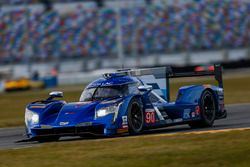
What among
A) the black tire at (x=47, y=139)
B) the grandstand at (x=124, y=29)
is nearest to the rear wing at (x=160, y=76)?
the black tire at (x=47, y=139)

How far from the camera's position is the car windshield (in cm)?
1237

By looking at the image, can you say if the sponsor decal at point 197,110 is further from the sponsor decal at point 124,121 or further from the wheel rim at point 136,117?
the sponsor decal at point 124,121

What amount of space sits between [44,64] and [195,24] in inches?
447

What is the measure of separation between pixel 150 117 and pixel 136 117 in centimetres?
43

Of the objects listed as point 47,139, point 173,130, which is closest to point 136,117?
point 173,130

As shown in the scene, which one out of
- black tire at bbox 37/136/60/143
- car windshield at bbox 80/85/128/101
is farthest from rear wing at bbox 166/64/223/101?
black tire at bbox 37/136/60/143

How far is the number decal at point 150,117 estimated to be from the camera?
40.6ft

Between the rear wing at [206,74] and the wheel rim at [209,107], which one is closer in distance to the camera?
the wheel rim at [209,107]

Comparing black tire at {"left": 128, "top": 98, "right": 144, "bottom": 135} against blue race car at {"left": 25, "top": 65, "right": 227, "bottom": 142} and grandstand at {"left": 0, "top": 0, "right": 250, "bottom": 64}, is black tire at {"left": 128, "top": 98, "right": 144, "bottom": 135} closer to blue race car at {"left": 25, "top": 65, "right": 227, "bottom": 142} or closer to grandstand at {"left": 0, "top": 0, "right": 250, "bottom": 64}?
blue race car at {"left": 25, "top": 65, "right": 227, "bottom": 142}

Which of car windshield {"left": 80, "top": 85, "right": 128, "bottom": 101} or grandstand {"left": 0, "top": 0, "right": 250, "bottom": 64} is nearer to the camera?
car windshield {"left": 80, "top": 85, "right": 128, "bottom": 101}

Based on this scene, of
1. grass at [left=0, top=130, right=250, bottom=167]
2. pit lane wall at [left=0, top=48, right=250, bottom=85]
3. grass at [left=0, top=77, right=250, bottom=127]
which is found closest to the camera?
grass at [left=0, top=130, right=250, bottom=167]

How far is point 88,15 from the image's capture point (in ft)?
161

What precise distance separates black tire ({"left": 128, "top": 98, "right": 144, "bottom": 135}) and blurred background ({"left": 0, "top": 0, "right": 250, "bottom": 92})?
33.4 meters

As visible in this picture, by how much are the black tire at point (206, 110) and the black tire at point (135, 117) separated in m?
1.71
